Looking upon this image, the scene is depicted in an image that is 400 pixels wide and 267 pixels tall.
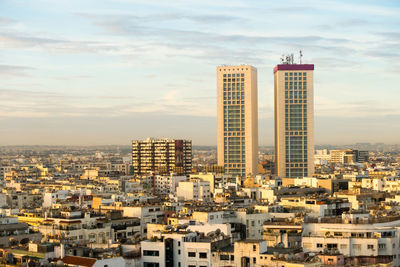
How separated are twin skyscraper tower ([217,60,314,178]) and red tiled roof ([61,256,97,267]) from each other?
451ft

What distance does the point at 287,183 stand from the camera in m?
137

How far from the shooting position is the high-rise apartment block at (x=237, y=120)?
607 feet

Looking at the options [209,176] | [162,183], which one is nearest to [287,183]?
[209,176]

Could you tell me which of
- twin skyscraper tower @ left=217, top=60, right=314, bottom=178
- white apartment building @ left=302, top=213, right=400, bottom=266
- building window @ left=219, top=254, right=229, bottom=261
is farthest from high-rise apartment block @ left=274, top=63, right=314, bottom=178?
building window @ left=219, top=254, right=229, bottom=261

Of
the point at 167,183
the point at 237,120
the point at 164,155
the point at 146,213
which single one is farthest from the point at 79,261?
the point at 164,155

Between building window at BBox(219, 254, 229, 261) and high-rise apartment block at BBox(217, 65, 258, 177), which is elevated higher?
high-rise apartment block at BBox(217, 65, 258, 177)

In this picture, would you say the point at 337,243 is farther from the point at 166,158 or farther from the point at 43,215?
the point at 166,158

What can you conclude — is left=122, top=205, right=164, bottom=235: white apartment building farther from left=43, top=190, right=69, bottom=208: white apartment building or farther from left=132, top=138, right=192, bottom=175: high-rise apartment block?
left=132, top=138, right=192, bottom=175: high-rise apartment block

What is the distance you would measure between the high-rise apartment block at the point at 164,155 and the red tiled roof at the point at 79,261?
464 ft

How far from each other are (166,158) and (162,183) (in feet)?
133

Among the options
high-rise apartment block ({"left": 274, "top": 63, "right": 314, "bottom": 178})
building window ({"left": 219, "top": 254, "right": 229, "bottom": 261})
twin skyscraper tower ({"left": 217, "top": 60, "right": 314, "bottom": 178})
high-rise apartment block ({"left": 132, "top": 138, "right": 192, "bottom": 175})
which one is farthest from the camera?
high-rise apartment block ({"left": 132, "top": 138, "right": 192, "bottom": 175})

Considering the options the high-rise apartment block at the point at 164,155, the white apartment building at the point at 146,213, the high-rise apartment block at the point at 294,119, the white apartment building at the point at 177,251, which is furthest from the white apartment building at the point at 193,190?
the white apartment building at the point at 177,251

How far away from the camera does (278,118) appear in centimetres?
18888

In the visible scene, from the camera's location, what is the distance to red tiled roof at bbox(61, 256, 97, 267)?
4681cm
